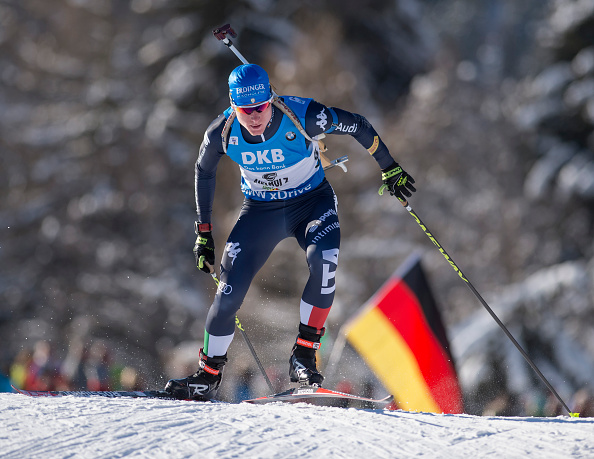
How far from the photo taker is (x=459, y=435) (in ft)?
10.3

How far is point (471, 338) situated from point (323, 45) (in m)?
11.4

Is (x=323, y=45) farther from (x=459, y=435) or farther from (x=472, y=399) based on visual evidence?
(x=459, y=435)

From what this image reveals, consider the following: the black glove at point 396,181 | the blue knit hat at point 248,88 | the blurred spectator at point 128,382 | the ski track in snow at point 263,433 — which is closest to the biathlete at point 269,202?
the blue knit hat at point 248,88

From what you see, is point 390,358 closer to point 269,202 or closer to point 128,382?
point 269,202

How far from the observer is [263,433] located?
3.13 metres

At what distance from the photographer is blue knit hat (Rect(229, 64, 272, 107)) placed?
159 inches

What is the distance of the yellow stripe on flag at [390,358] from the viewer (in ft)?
18.7

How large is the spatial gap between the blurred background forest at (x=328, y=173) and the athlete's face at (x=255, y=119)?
589cm

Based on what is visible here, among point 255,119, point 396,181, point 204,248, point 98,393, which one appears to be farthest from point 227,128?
point 98,393

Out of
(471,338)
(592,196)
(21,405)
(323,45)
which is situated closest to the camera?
(21,405)

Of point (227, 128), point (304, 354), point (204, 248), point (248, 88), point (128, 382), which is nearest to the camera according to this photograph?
point (248, 88)

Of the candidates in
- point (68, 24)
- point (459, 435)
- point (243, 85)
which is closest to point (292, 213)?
point (243, 85)

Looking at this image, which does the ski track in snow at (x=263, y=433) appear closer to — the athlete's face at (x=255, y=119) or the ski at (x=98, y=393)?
the ski at (x=98, y=393)

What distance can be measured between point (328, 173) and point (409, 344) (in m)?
12.0
